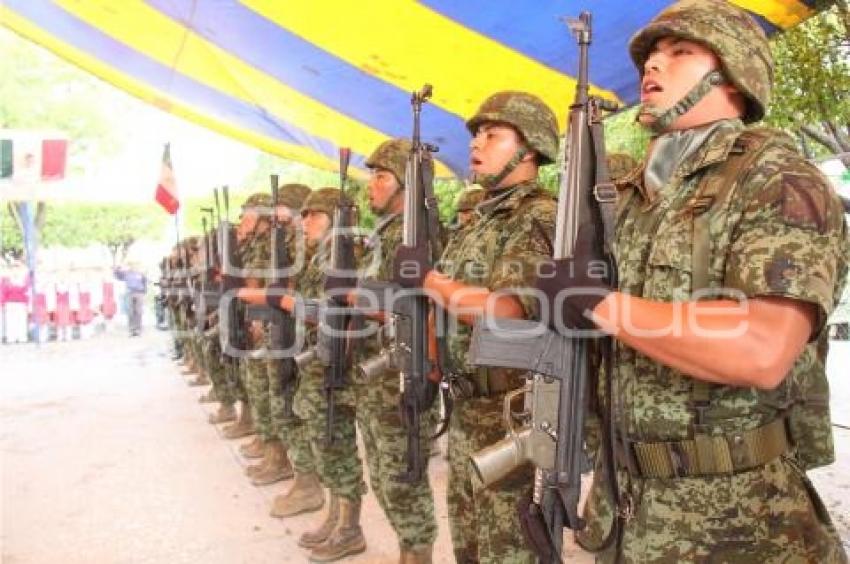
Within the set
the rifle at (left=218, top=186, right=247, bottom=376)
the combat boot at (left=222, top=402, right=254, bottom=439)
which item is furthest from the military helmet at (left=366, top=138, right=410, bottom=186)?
the combat boot at (left=222, top=402, right=254, bottom=439)

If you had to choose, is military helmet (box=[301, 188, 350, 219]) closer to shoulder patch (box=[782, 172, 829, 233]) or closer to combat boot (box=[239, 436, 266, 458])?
combat boot (box=[239, 436, 266, 458])

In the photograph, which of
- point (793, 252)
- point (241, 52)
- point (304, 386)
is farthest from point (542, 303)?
point (241, 52)

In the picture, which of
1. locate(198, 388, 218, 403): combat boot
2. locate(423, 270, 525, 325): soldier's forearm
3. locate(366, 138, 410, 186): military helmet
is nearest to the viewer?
locate(423, 270, 525, 325): soldier's forearm

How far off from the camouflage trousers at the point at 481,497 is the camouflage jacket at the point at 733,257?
2.48ft

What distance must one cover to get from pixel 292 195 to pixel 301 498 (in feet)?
7.54

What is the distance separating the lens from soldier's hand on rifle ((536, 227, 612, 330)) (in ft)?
4.54

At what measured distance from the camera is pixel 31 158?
1236 centimetres

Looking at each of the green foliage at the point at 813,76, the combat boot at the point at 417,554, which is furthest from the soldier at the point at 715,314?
the green foliage at the point at 813,76

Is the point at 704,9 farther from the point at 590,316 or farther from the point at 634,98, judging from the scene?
the point at 634,98

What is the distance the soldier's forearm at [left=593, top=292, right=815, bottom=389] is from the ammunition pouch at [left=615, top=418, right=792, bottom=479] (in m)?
0.15

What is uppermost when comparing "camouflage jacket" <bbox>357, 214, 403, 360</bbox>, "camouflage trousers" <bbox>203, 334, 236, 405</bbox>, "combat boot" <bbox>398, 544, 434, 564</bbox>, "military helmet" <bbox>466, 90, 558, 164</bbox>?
"military helmet" <bbox>466, 90, 558, 164</bbox>

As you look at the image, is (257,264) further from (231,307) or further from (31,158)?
(31,158)

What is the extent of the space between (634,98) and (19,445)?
546 centimetres

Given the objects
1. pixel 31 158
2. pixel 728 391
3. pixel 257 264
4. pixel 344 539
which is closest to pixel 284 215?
pixel 257 264
